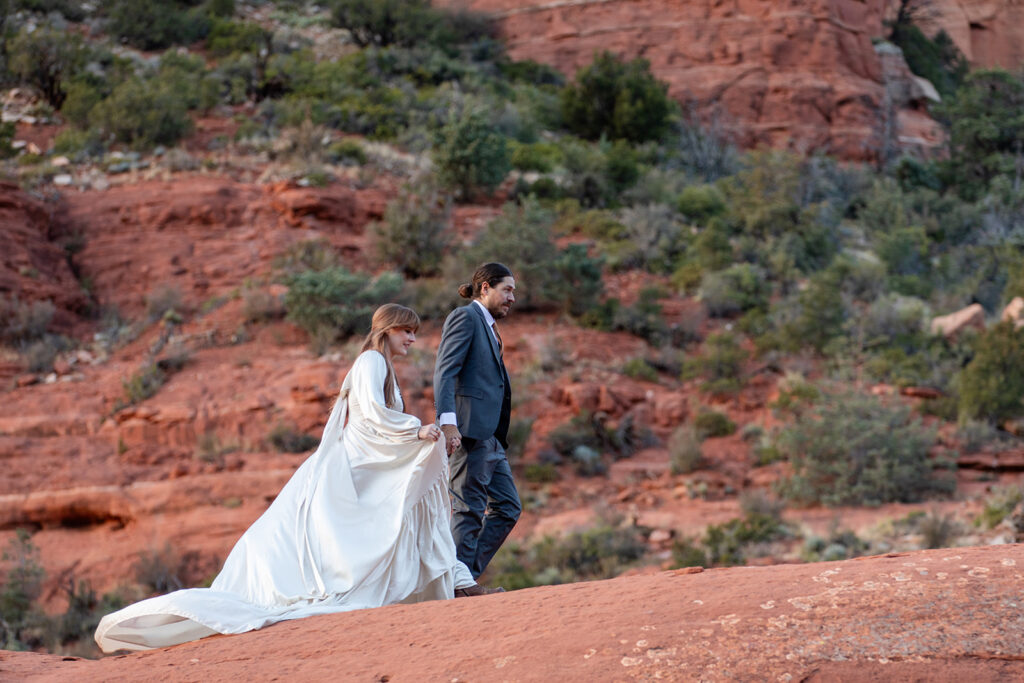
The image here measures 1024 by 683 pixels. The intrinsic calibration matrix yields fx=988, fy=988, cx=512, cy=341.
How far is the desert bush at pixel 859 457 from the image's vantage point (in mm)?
11477

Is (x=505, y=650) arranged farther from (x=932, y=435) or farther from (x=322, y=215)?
(x=322, y=215)

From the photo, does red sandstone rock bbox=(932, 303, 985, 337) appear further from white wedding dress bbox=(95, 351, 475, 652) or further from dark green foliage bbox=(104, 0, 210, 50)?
dark green foliage bbox=(104, 0, 210, 50)

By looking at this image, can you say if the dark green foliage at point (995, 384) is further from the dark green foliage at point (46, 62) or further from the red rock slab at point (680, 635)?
the dark green foliage at point (46, 62)

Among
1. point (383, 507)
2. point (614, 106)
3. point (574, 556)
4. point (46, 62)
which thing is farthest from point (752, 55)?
point (383, 507)

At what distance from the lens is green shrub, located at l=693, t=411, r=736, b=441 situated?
519 inches

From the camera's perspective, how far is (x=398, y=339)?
5129 mm

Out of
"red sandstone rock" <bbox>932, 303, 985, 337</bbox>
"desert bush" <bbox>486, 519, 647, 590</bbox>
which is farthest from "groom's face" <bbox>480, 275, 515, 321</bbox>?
"red sandstone rock" <bbox>932, 303, 985, 337</bbox>

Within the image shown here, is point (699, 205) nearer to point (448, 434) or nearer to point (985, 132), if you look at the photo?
point (985, 132)

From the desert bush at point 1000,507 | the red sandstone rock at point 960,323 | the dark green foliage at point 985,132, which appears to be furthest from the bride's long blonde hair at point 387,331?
the dark green foliage at point 985,132

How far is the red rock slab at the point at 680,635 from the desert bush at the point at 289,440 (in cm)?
734

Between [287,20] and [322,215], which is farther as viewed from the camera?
[287,20]

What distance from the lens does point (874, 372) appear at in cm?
1412

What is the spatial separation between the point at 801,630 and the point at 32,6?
2785 centimetres

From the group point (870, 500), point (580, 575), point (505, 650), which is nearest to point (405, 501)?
point (505, 650)
